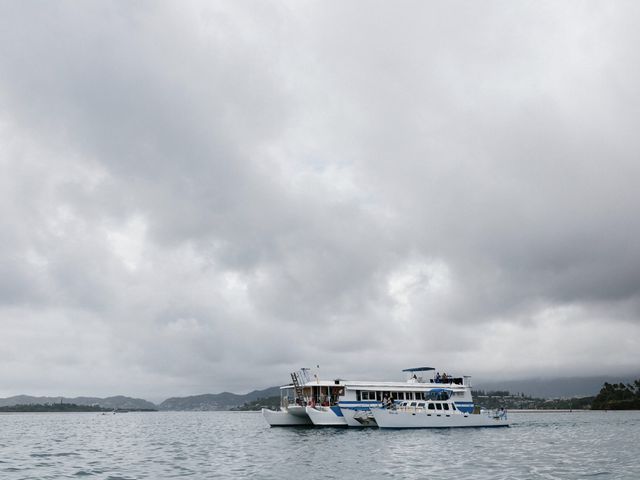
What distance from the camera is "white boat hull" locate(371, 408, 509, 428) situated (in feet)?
287

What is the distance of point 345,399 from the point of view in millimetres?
95812

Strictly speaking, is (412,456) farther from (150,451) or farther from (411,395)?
(411,395)

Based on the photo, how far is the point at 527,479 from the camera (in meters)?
42.6

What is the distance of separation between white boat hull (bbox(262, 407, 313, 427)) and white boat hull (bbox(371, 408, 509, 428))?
1603 centimetres

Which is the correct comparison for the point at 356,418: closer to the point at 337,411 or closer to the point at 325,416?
the point at 337,411

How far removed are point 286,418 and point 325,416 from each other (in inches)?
468

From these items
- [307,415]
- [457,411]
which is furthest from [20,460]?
[457,411]

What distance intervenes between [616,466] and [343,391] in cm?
5104

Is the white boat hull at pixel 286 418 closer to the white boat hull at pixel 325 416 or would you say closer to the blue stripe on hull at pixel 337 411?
the white boat hull at pixel 325 416

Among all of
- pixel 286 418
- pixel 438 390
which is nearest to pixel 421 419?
pixel 438 390

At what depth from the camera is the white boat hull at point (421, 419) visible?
87562 millimetres

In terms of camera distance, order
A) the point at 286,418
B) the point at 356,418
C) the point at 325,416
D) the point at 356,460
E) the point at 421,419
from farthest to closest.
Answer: the point at 286,418, the point at 356,418, the point at 325,416, the point at 421,419, the point at 356,460

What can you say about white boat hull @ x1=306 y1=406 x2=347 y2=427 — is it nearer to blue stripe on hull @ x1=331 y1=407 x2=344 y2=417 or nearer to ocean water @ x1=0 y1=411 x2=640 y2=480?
blue stripe on hull @ x1=331 y1=407 x2=344 y2=417

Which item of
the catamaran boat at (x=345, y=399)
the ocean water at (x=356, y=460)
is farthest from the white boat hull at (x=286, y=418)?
the ocean water at (x=356, y=460)
